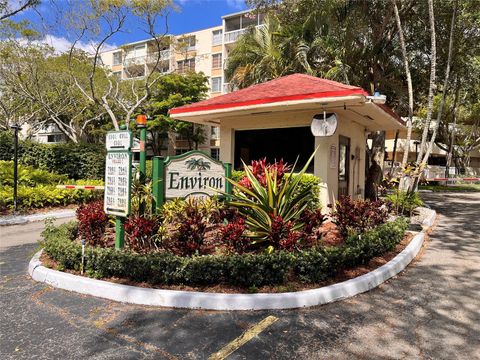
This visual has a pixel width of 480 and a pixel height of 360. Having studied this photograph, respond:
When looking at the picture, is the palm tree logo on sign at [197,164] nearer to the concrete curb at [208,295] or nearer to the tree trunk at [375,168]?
the concrete curb at [208,295]

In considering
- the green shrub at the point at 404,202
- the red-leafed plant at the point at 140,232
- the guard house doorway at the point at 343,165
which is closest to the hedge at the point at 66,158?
the guard house doorway at the point at 343,165

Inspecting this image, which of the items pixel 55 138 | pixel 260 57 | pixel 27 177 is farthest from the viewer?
pixel 55 138

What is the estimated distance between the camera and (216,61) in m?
37.0

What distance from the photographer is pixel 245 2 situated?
15.5 m

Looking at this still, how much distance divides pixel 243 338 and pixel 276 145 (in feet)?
25.0

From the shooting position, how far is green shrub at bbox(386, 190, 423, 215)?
952 cm

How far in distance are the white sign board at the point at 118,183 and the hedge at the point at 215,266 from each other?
65 centimetres

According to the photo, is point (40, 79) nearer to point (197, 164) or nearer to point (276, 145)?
point (276, 145)

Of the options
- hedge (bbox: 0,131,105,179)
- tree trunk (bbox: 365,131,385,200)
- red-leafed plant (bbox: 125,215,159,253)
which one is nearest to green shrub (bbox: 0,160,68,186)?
hedge (bbox: 0,131,105,179)

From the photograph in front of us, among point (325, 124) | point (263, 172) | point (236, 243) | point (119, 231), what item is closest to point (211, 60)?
point (325, 124)

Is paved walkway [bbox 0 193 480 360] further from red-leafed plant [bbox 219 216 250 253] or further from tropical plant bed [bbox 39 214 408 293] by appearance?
red-leafed plant [bbox 219 216 250 253]

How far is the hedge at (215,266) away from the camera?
423 centimetres

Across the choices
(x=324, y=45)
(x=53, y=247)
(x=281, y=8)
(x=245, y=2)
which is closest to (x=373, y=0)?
(x=324, y=45)

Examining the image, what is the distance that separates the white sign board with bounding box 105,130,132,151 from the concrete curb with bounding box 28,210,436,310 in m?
1.79
